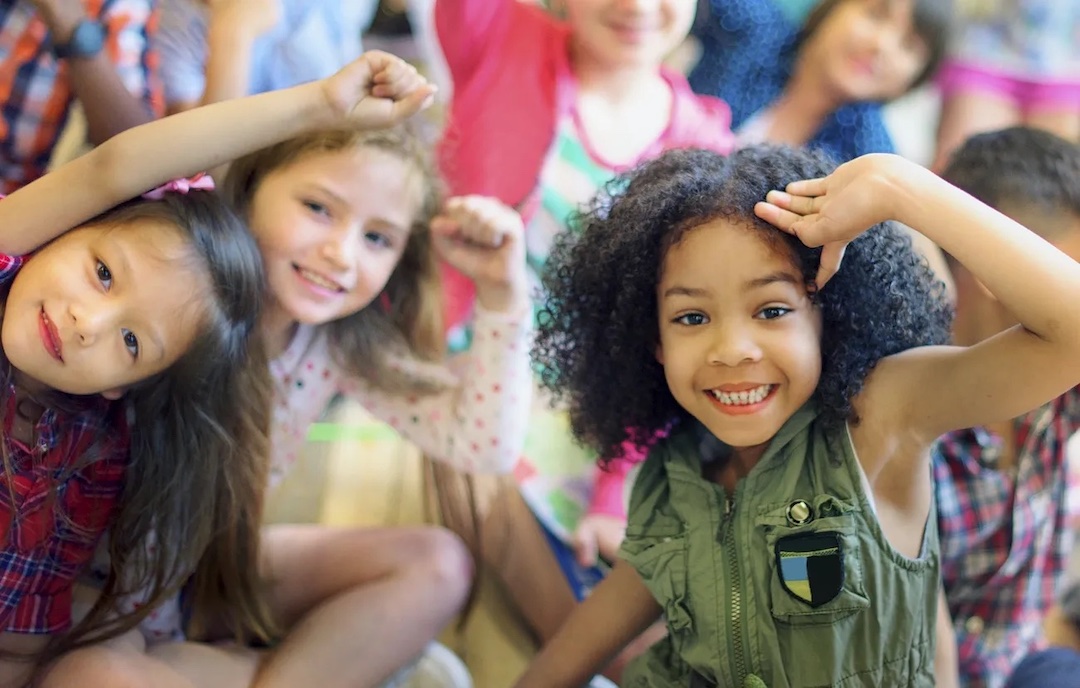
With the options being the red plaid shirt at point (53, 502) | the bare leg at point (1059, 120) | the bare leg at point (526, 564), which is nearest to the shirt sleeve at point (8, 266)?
the red plaid shirt at point (53, 502)

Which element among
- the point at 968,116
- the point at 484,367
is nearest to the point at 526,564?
the point at 484,367

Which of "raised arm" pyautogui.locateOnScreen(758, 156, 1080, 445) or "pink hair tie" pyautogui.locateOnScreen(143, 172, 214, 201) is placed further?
"pink hair tie" pyautogui.locateOnScreen(143, 172, 214, 201)

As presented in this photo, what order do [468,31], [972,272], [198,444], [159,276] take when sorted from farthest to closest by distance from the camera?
1. [468,31]
2. [198,444]
3. [159,276]
4. [972,272]

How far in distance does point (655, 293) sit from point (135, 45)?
0.68m

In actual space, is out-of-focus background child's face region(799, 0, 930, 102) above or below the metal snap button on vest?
above

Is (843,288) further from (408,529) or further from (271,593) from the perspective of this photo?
(271,593)

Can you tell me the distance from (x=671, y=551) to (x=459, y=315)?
0.45 meters

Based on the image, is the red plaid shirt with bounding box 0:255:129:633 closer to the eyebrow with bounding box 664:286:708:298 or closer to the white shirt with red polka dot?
the white shirt with red polka dot

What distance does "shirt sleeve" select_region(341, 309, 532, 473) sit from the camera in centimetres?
102

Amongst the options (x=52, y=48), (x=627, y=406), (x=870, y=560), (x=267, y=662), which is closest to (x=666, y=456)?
(x=627, y=406)

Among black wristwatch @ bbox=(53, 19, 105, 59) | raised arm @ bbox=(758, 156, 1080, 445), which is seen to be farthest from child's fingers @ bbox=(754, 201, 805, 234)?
black wristwatch @ bbox=(53, 19, 105, 59)

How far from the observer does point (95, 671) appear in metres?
0.82

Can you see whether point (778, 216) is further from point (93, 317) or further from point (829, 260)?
point (93, 317)

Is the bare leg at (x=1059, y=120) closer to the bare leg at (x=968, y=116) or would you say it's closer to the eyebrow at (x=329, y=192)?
the bare leg at (x=968, y=116)
